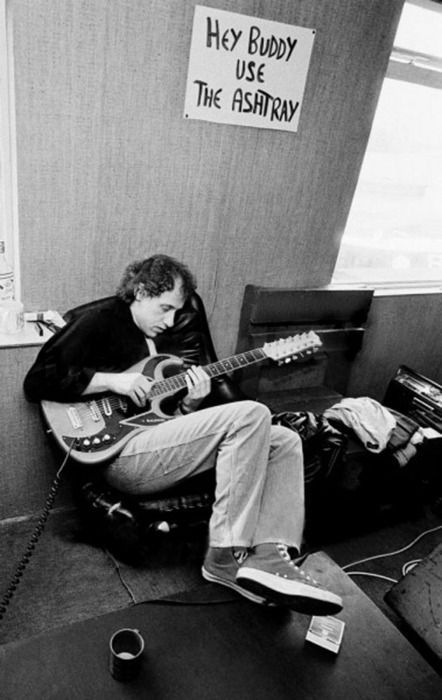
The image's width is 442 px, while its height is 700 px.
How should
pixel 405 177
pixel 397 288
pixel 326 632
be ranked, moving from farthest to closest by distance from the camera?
pixel 397 288, pixel 405 177, pixel 326 632

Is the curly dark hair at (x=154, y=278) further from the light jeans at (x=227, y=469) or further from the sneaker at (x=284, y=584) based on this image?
the sneaker at (x=284, y=584)

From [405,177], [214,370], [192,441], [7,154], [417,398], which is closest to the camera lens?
[192,441]

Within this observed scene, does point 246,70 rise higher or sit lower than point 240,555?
higher

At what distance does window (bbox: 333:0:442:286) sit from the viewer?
2.33 m

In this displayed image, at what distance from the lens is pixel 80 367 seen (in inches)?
63.9

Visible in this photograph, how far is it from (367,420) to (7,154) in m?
1.71

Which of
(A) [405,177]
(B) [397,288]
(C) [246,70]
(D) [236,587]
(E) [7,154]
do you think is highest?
(C) [246,70]

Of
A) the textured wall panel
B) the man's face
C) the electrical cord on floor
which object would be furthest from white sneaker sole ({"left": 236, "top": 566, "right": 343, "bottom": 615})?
the textured wall panel

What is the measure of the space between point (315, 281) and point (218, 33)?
1.15m

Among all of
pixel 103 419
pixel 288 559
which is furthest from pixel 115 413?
pixel 288 559

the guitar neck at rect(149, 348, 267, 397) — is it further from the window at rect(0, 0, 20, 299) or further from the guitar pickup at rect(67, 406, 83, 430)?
the window at rect(0, 0, 20, 299)

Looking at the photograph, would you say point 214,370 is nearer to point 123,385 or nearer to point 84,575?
point 123,385

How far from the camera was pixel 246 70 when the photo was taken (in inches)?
73.3

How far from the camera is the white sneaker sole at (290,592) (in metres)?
1.24
